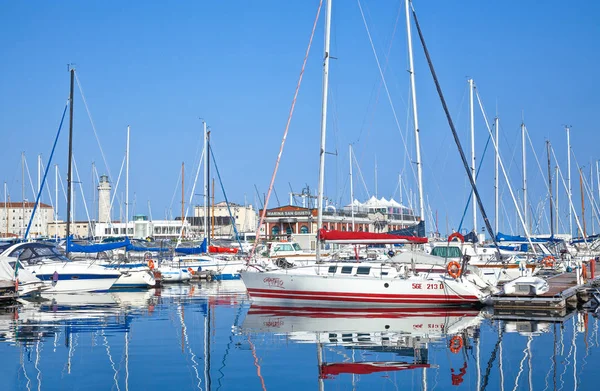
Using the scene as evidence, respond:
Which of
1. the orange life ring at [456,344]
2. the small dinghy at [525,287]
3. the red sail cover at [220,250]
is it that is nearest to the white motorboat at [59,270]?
the small dinghy at [525,287]

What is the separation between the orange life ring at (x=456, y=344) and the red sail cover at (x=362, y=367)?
2499 millimetres

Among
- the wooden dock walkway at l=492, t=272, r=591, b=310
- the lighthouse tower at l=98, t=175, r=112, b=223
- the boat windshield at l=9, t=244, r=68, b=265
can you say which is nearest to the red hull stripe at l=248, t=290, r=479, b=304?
the wooden dock walkway at l=492, t=272, r=591, b=310

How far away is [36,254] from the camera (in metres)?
41.8

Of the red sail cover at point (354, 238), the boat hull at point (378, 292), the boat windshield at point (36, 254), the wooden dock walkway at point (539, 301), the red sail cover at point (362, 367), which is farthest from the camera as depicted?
the boat windshield at point (36, 254)

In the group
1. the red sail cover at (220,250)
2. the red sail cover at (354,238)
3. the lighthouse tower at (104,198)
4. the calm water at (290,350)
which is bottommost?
the calm water at (290,350)

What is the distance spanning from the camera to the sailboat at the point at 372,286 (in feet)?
103

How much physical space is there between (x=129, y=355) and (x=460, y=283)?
51.0 feet

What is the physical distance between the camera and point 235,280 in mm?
56031

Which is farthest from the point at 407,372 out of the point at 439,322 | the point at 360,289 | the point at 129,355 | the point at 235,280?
the point at 235,280

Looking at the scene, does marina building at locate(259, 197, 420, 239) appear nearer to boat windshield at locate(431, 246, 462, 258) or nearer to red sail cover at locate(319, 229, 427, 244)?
boat windshield at locate(431, 246, 462, 258)

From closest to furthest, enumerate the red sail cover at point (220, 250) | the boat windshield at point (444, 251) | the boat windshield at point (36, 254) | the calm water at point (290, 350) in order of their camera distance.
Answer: the calm water at point (290, 350) → the boat windshield at point (36, 254) → the boat windshield at point (444, 251) → the red sail cover at point (220, 250)

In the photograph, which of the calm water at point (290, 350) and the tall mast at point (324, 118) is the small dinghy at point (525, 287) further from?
the tall mast at point (324, 118)

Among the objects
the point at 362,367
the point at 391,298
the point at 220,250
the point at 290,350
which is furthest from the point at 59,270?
the point at 220,250

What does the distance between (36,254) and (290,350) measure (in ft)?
81.7
